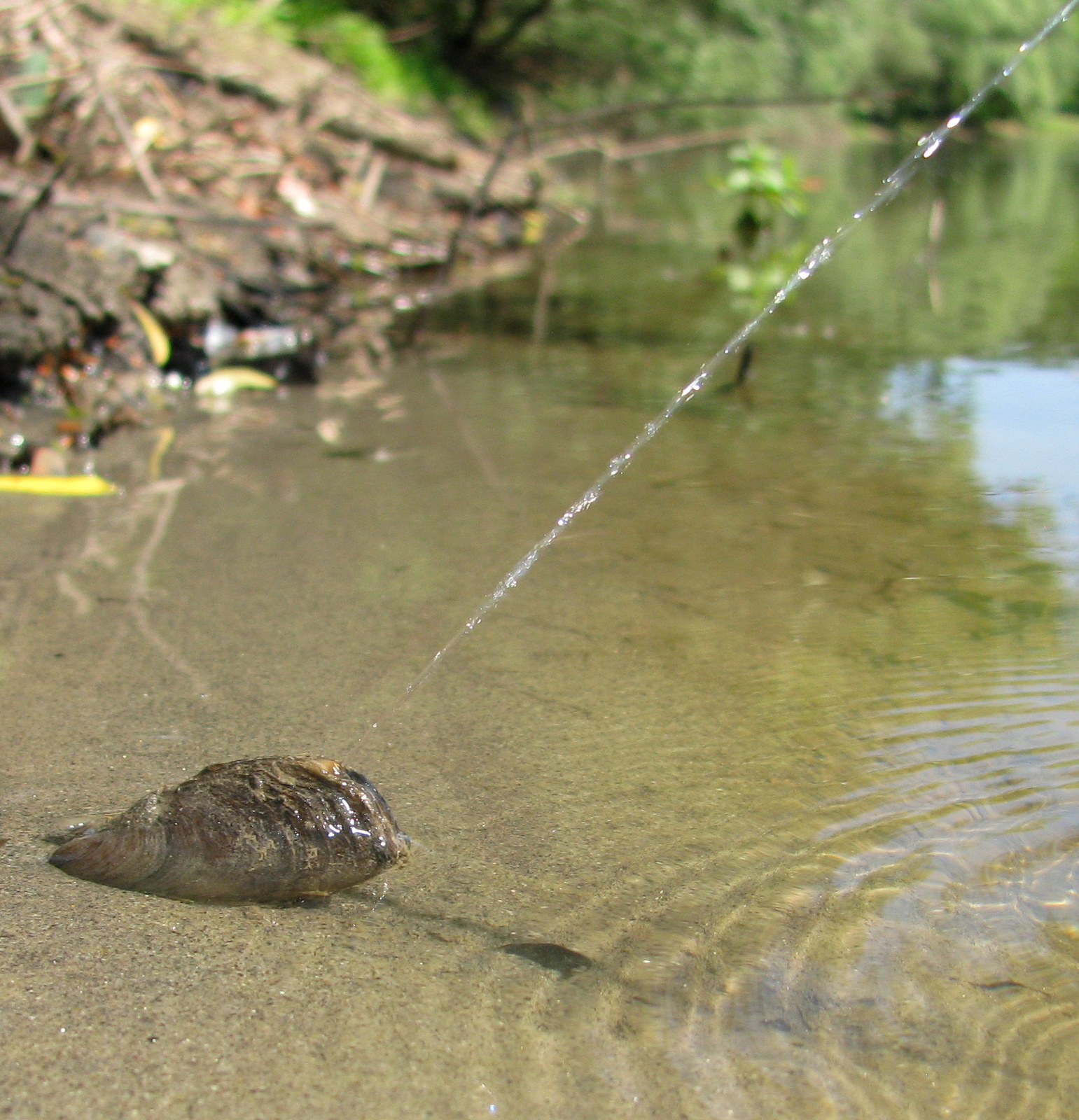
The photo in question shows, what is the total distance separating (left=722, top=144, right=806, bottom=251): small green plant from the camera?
331 inches

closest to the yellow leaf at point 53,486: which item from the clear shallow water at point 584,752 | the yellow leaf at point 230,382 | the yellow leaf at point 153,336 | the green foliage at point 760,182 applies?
the clear shallow water at point 584,752

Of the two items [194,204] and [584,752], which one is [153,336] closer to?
[194,204]

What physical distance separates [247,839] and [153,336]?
364 centimetres

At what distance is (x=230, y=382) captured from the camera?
15.9ft

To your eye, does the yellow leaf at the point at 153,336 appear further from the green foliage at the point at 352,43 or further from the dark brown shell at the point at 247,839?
the green foliage at the point at 352,43

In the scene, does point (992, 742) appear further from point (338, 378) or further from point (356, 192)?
point (356, 192)

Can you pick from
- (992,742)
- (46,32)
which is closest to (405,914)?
(992,742)

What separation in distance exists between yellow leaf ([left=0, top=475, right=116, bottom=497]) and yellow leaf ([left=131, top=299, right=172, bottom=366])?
1.44 m

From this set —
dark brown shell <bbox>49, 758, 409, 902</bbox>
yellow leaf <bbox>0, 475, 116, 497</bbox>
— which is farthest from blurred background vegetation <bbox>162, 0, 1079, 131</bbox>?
dark brown shell <bbox>49, 758, 409, 902</bbox>

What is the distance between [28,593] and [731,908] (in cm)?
184

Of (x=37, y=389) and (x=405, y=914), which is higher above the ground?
(x=37, y=389)

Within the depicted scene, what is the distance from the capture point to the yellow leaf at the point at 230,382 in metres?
4.82

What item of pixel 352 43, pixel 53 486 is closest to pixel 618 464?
pixel 53 486

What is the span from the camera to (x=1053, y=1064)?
1450 mm
